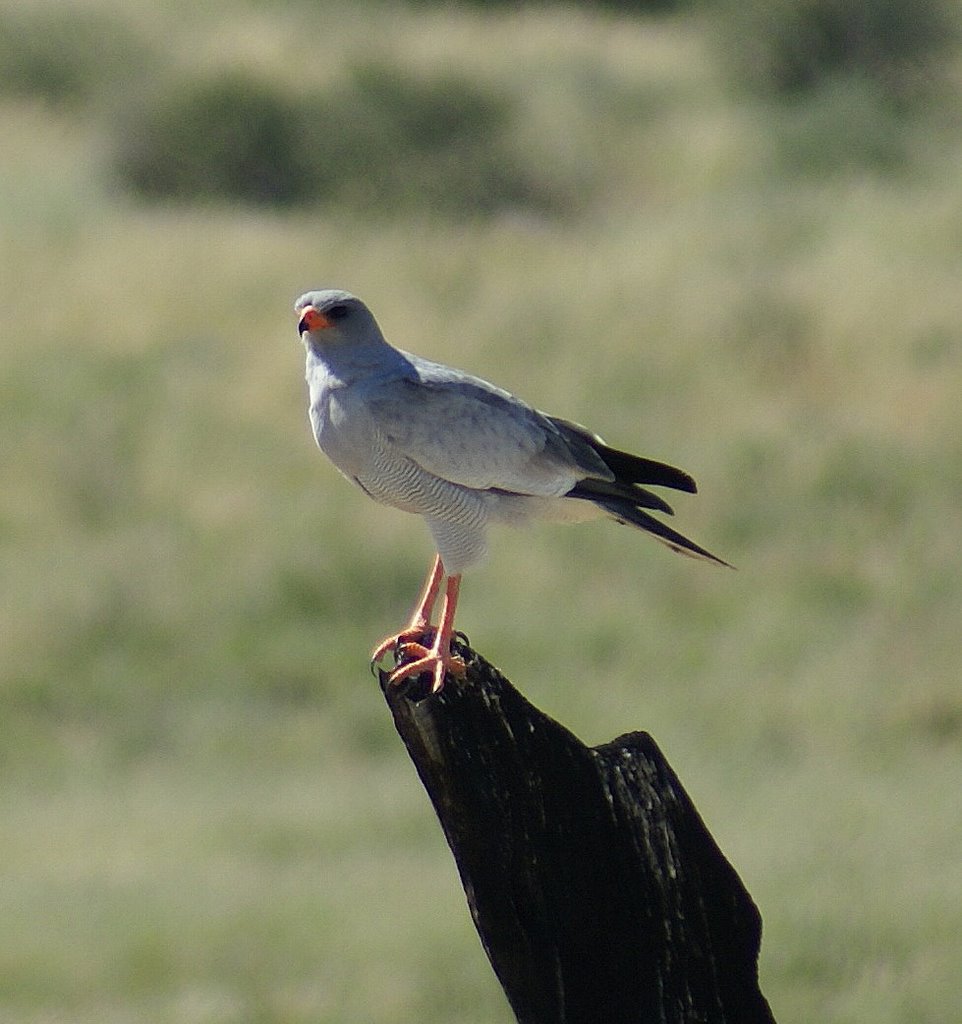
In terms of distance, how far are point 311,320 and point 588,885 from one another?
199 centimetres

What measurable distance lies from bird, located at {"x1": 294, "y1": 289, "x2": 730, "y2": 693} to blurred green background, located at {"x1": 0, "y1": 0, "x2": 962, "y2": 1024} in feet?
15.0

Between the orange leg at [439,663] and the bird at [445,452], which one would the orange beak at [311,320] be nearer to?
the bird at [445,452]

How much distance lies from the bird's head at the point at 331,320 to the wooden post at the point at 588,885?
63.7 inches

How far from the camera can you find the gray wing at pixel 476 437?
535 cm

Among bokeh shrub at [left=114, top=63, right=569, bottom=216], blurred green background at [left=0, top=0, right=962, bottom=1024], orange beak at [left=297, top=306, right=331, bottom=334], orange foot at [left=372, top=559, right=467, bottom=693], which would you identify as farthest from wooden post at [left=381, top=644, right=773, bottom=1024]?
bokeh shrub at [left=114, top=63, right=569, bottom=216]

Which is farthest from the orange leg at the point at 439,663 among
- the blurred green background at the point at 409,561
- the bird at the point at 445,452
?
the blurred green background at the point at 409,561

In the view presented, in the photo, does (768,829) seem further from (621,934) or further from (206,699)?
(621,934)

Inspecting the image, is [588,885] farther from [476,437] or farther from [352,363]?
[352,363]

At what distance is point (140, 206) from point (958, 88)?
1685 centimetres

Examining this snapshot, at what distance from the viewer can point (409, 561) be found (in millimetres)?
16125

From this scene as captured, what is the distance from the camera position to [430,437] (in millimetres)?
5348

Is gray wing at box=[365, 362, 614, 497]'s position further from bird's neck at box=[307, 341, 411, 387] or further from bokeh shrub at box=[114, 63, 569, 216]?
bokeh shrub at box=[114, 63, 569, 216]

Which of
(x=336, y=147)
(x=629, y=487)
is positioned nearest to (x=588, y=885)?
(x=629, y=487)

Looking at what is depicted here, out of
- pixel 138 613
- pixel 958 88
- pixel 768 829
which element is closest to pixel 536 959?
pixel 768 829
